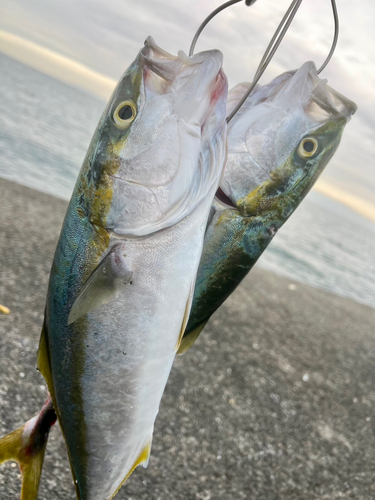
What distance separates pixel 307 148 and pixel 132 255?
629mm

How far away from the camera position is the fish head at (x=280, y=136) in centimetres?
128

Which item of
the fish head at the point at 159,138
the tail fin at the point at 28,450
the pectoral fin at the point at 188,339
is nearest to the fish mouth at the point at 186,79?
the fish head at the point at 159,138

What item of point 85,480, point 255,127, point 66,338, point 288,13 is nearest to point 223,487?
point 85,480

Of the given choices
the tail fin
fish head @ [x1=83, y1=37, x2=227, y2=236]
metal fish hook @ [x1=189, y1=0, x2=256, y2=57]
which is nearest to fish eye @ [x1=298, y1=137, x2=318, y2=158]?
fish head @ [x1=83, y1=37, x2=227, y2=236]

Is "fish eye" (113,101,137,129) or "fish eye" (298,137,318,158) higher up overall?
"fish eye" (298,137,318,158)

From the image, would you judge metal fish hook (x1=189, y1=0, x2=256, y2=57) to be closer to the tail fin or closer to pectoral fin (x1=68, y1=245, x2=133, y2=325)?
pectoral fin (x1=68, y1=245, x2=133, y2=325)

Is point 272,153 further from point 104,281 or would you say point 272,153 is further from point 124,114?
point 104,281

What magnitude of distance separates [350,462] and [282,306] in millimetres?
2796

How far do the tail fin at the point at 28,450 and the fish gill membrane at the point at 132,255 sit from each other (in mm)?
93

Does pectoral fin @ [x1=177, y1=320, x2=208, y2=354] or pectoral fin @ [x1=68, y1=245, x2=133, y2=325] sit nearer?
pectoral fin @ [x1=68, y1=245, x2=133, y2=325]

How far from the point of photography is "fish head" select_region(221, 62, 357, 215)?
1276 millimetres

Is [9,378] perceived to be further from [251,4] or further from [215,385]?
[251,4]

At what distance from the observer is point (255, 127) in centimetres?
128

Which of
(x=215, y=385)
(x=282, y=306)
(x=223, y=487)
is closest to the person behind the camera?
(x=223, y=487)
